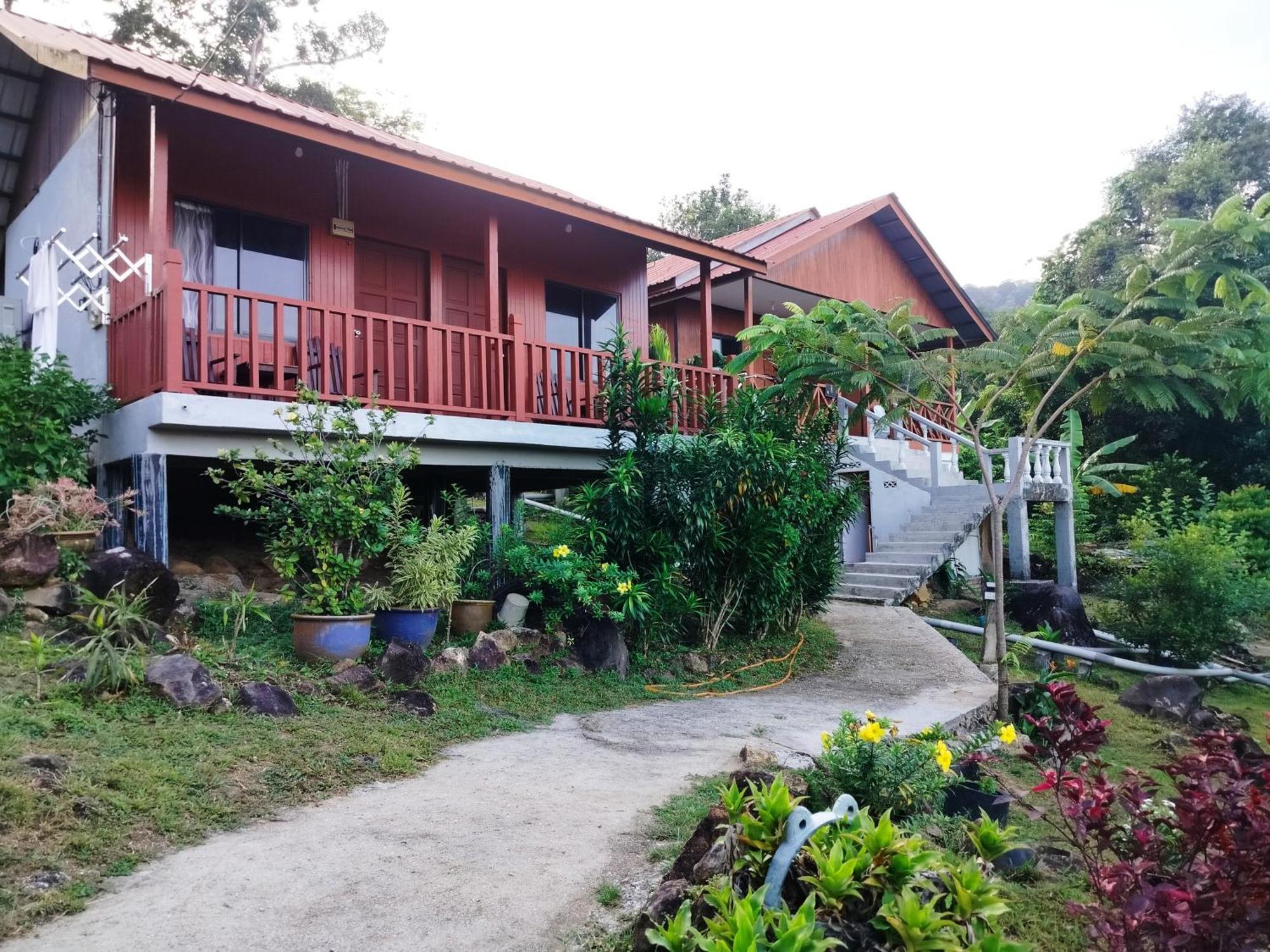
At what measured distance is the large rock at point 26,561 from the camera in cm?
612

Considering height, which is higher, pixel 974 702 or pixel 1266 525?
pixel 1266 525

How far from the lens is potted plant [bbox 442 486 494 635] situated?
7.58 m

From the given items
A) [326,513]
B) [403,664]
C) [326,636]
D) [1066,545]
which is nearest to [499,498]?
[326,513]

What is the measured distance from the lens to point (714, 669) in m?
8.40

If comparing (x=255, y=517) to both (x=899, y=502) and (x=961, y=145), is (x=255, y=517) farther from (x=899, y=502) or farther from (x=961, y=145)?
(x=961, y=145)

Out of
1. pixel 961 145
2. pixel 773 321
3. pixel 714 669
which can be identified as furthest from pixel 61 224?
pixel 961 145

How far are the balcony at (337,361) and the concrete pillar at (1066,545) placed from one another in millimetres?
5808

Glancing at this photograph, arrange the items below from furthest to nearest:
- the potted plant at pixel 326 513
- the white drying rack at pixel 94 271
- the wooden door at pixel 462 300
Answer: the wooden door at pixel 462 300
the white drying rack at pixel 94 271
the potted plant at pixel 326 513

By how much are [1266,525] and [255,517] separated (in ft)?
54.0

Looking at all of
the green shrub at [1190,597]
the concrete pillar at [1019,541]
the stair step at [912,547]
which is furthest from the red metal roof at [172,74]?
the green shrub at [1190,597]

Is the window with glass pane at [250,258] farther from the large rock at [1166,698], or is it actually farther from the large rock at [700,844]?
the large rock at [1166,698]

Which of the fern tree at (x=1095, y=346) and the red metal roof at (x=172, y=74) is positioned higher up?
the red metal roof at (x=172, y=74)

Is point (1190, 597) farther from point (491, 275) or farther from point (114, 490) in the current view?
point (114, 490)

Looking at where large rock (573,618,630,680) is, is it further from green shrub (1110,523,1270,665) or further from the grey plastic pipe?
green shrub (1110,523,1270,665)
